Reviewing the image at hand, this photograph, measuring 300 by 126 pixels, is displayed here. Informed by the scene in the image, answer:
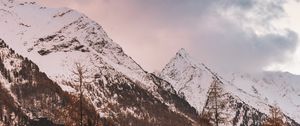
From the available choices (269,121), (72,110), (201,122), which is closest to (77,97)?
(72,110)

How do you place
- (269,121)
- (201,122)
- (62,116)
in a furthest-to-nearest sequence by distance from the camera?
(269,121) < (201,122) < (62,116)

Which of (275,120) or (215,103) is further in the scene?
(275,120)

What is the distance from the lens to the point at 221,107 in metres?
69.6

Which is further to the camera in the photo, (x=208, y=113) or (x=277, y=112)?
Result: (x=277, y=112)

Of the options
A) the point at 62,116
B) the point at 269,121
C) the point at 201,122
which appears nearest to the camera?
the point at 62,116

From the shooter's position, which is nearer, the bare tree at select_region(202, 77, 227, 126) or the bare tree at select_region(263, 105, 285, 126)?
the bare tree at select_region(202, 77, 227, 126)

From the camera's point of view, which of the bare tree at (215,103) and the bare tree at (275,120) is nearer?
the bare tree at (215,103)

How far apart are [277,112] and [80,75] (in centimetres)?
2324

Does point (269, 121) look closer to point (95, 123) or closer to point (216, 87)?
point (216, 87)

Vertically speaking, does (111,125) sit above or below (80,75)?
below

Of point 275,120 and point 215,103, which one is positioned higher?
point 215,103

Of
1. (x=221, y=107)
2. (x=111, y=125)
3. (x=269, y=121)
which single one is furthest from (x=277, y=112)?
(x=111, y=125)

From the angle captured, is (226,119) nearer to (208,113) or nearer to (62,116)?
(208,113)

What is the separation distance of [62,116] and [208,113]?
Answer: 14811 millimetres
